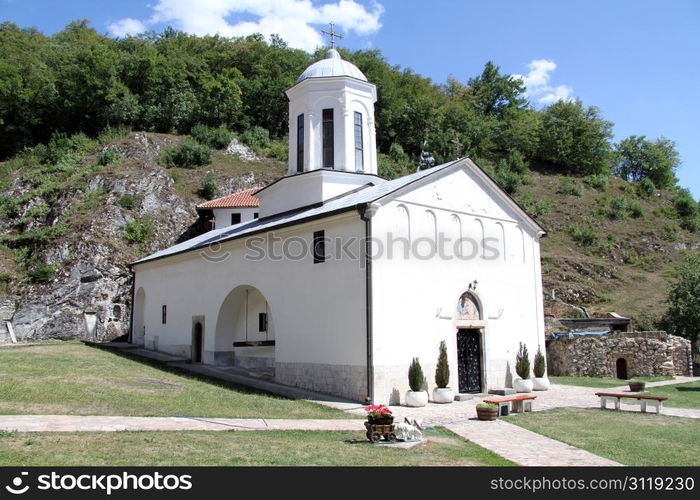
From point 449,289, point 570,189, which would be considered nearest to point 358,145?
point 449,289

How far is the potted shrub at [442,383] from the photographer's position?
49.8 feet

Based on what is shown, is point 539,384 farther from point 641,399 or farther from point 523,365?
point 641,399

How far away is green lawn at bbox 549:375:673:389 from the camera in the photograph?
20109 mm

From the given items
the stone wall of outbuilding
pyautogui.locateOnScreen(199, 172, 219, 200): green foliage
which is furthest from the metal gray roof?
pyautogui.locateOnScreen(199, 172, 219, 200): green foliage

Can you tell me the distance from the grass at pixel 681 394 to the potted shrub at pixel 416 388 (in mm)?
6995

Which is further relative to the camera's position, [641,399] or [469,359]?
[469,359]

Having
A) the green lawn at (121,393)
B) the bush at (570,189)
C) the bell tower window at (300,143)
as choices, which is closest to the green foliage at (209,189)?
the bell tower window at (300,143)

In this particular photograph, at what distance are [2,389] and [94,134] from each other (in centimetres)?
4238

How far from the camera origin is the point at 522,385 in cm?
1770

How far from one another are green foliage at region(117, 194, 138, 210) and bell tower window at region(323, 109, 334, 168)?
19246mm

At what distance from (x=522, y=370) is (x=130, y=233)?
25.3 m

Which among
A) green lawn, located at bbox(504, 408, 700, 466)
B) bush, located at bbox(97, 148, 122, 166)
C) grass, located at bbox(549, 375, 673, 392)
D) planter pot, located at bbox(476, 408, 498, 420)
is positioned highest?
bush, located at bbox(97, 148, 122, 166)

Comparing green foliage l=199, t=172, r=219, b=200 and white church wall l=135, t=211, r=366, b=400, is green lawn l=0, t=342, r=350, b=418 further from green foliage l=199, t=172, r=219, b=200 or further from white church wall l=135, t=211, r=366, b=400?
green foliage l=199, t=172, r=219, b=200
